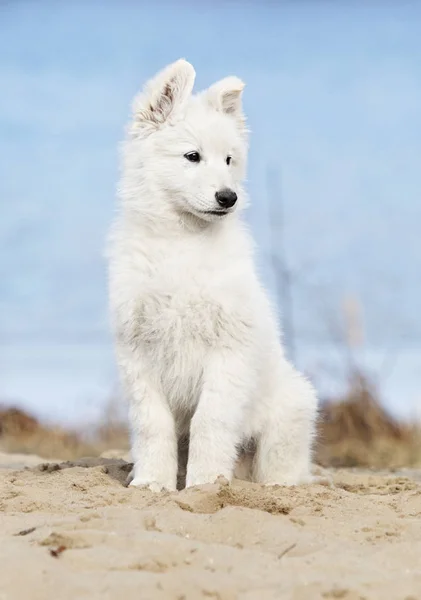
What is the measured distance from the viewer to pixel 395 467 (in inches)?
362

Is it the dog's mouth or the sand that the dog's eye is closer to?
the dog's mouth

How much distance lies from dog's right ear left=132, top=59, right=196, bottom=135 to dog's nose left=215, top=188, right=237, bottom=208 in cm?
68

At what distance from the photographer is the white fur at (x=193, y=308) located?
5.66 metres

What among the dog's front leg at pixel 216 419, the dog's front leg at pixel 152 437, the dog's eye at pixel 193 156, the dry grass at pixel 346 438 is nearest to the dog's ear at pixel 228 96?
the dog's eye at pixel 193 156

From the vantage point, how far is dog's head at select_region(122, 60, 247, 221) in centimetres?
578

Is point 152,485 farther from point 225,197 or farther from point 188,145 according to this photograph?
point 188,145

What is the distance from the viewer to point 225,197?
18.7ft

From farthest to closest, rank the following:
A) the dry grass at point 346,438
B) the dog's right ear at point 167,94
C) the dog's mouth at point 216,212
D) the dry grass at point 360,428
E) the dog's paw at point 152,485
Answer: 1. the dry grass at point 360,428
2. the dry grass at point 346,438
3. the dog's right ear at point 167,94
4. the dog's mouth at point 216,212
5. the dog's paw at point 152,485

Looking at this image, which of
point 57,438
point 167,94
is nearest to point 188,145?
point 167,94

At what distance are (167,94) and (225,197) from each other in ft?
2.86

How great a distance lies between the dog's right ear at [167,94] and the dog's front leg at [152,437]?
5.50 ft

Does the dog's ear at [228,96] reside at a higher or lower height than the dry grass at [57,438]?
higher

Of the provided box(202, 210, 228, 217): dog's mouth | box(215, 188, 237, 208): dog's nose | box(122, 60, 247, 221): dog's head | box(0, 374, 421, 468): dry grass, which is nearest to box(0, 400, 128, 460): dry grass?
box(0, 374, 421, 468): dry grass

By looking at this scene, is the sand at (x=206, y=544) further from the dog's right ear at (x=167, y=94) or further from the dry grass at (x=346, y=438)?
the dry grass at (x=346, y=438)
